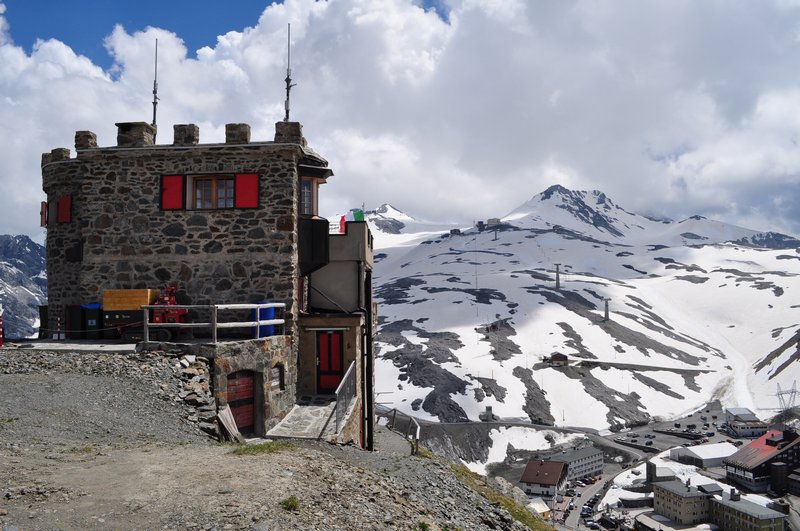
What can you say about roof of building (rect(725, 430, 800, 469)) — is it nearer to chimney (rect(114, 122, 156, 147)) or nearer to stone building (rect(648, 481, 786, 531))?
stone building (rect(648, 481, 786, 531))

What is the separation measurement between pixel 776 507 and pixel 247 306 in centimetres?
6829

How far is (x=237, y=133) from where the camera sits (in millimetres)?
18938

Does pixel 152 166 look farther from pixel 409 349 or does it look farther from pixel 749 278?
pixel 749 278

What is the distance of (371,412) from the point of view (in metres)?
22.9

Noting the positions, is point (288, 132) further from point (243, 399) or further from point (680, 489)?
point (680, 489)

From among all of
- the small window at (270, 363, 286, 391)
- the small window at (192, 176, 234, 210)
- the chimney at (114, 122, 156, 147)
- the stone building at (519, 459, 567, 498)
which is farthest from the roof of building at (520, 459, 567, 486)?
the chimney at (114, 122, 156, 147)

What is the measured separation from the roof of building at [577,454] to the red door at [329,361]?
5360cm

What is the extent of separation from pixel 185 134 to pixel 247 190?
2842mm

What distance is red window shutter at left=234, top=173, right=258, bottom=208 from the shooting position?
61.6ft

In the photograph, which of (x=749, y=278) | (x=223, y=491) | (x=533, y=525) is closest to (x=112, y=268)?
(x=223, y=491)

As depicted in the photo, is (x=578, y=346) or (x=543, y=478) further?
(x=578, y=346)

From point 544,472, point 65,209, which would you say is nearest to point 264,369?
point 65,209

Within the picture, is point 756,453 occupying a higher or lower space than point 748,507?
higher

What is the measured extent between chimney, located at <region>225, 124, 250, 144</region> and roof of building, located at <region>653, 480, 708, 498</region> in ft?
193
